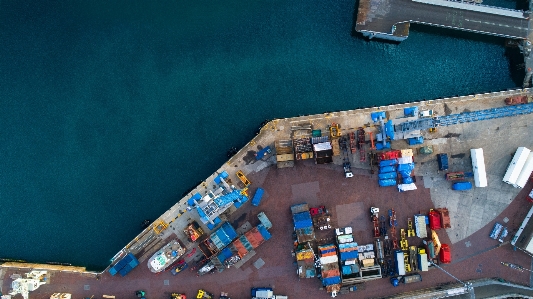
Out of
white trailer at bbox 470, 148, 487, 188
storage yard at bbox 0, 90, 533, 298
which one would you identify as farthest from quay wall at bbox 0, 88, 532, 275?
white trailer at bbox 470, 148, 487, 188

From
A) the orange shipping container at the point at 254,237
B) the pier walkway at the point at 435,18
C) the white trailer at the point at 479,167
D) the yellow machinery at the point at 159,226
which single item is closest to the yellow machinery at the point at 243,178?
the orange shipping container at the point at 254,237

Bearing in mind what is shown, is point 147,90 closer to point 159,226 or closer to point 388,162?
point 159,226

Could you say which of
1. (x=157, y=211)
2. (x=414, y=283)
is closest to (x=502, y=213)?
(x=414, y=283)

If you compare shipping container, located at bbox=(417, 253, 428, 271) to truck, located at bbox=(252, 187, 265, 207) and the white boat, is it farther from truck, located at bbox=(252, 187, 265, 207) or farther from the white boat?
the white boat

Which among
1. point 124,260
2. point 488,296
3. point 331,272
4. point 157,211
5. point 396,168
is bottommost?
point 488,296

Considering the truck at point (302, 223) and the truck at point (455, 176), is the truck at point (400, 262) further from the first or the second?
the truck at point (455, 176)

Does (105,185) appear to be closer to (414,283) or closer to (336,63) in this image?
(336,63)

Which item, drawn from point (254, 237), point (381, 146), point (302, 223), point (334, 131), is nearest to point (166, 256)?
point (254, 237)
